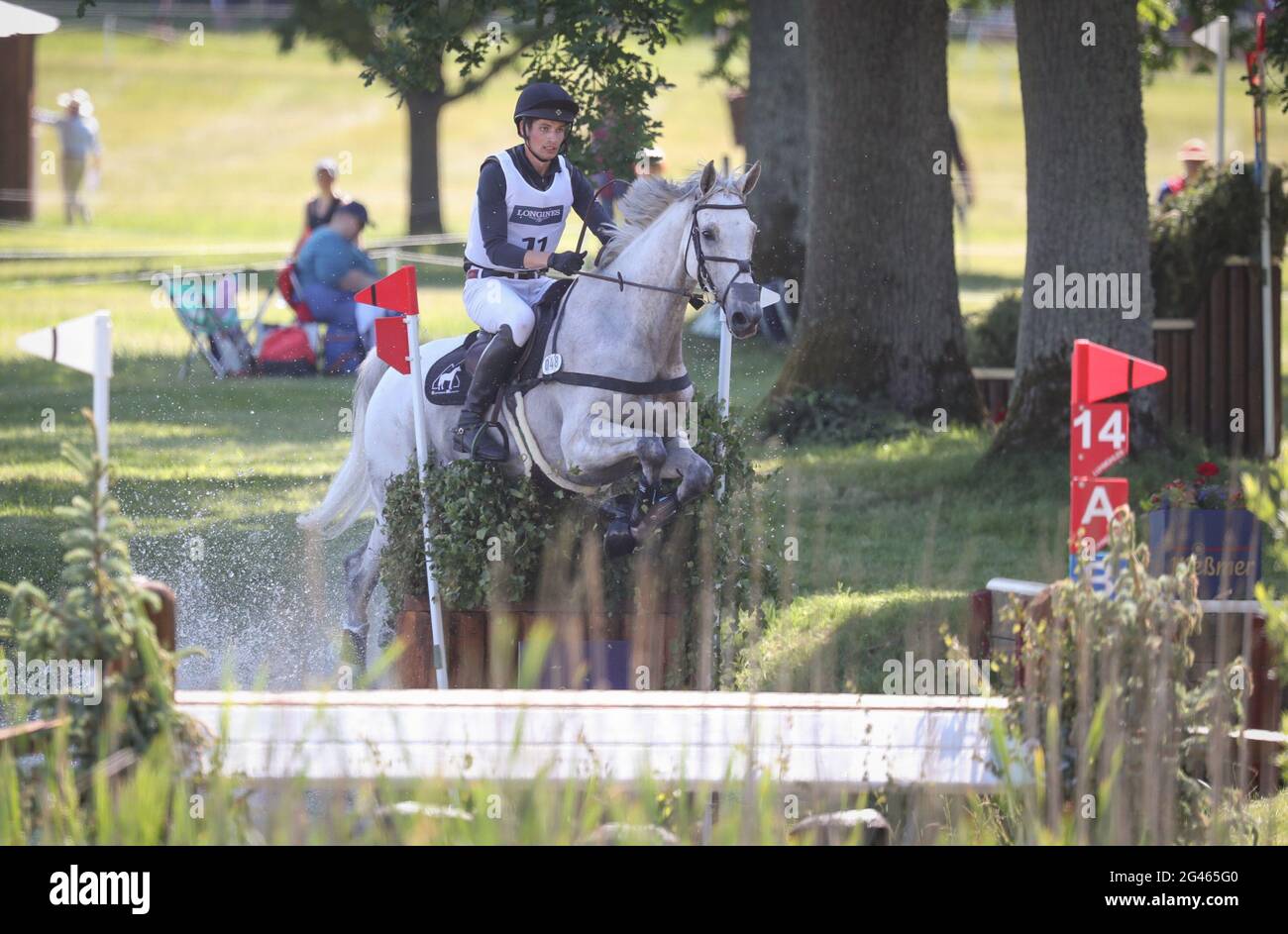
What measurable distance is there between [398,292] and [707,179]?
143cm

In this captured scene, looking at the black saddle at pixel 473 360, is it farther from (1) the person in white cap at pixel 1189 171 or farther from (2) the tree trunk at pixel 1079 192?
(1) the person in white cap at pixel 1189 171

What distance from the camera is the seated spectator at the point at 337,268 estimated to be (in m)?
17.8

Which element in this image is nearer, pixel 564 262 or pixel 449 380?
pixel 564 262

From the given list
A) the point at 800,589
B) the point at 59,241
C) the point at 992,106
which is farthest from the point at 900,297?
the point at 992,106

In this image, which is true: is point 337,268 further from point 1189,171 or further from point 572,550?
point 572,550

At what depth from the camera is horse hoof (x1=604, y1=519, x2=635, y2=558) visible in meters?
7.78

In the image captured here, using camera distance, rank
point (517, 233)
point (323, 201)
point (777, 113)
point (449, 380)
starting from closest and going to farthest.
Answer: point (517, 233)
point (449, 380)
point (323, 201)
point (777, 113)

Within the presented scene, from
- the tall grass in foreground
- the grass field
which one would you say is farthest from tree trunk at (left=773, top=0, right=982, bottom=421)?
the tall grass in foreground

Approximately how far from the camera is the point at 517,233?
820cm

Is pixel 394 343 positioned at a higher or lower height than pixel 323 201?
lower

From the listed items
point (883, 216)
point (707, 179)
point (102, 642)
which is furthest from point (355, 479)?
point (883, 216)

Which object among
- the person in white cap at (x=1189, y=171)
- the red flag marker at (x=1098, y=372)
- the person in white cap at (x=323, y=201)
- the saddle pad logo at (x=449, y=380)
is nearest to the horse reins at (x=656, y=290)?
the saddle pad logo at (x=449, y=380)
